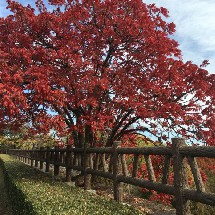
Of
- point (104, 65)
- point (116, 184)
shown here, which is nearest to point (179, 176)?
point (116, 184)

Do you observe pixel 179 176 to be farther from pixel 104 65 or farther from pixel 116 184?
pixel 104 65

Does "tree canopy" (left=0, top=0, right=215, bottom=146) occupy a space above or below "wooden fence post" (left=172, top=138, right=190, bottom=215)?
above

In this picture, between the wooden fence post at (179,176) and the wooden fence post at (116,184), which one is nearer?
the wooden fence post at (179,176)

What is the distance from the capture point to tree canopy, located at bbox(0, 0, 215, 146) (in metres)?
11.8

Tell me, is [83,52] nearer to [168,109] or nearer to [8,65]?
[8,65]

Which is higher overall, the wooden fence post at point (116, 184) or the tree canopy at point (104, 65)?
the tree canopy at point (104, 65)

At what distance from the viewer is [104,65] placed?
13305 mm

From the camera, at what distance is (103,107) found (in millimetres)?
13266

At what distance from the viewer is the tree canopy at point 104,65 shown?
1177 cm

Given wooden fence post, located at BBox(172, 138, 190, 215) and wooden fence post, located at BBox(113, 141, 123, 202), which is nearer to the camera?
wooden fence post, located at BBox(172, 138, 190, 215)

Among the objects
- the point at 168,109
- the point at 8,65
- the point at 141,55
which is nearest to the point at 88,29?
the point at 141,55

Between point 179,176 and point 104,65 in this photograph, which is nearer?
point 179,176

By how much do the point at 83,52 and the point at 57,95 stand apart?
2.77 m

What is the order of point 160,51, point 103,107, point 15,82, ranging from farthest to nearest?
point 103,107 → point 160,51 → point 15,82
